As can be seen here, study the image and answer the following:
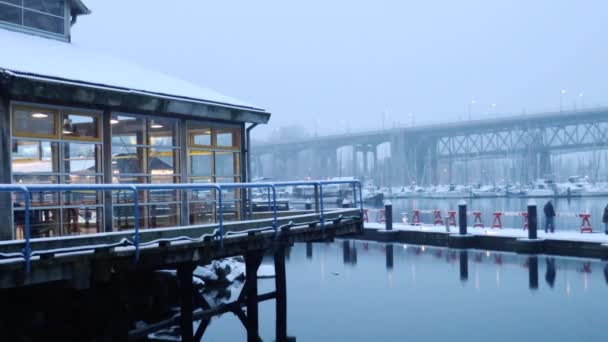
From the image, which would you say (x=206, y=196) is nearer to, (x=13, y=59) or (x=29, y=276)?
(x=13, y=59)

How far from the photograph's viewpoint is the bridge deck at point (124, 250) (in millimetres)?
8648

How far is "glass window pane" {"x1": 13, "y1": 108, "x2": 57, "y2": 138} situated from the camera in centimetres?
1139

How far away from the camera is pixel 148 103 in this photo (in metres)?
13.4

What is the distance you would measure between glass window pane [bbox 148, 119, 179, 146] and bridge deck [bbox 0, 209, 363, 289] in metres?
3.00

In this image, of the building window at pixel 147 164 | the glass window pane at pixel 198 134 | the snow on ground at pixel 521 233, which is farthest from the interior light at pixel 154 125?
the snow on ground at pixel 521 233

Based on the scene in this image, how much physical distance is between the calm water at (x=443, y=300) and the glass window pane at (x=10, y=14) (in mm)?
10636

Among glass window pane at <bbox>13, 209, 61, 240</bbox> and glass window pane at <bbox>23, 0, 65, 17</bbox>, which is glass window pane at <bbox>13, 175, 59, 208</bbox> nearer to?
glass window pane at <bbox>13, 209, 61, 240</bbox>

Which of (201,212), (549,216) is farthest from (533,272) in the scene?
(201,212)

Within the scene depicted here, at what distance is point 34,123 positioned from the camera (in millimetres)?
11688

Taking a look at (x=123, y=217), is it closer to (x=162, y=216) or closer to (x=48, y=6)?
(x=162, y=216)

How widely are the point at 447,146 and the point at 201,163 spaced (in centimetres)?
12594

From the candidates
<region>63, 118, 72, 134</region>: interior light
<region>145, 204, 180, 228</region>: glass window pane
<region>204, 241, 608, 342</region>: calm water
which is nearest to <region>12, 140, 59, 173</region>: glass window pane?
<region>63, 118, 72, 134</region>: interior light

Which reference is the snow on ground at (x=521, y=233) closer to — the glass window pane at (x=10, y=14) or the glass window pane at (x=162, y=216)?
the glass window pane at (x=162, y=216)

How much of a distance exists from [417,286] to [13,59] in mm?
18514
